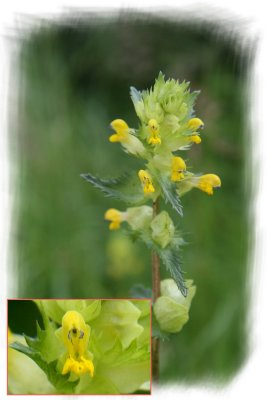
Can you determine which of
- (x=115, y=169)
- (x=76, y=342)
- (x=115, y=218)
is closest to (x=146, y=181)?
(x=115, y=218)

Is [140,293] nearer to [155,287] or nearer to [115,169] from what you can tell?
[155,287]

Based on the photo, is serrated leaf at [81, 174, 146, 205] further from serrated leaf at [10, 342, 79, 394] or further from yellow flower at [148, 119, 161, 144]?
serrated leaf at [10, 342, 79, 394]

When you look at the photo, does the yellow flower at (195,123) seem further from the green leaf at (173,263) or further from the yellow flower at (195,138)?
the green leaf at (173,263)

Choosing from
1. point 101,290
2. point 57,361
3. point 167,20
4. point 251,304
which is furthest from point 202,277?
point 57,361

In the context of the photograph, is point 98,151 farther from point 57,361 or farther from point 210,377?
point 57,361

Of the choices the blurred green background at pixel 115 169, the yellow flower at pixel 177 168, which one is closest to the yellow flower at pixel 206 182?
the yellow flower at pixel 177 168
